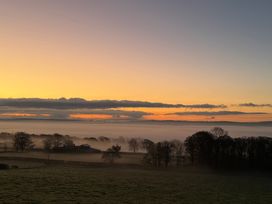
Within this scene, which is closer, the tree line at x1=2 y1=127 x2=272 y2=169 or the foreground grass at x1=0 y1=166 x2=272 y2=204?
the foreground grass at x1=0 y1=166 x2=272 y2=204

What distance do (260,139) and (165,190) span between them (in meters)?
39.9

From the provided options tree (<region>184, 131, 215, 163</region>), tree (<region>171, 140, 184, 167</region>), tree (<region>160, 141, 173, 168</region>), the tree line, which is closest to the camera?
the tree line

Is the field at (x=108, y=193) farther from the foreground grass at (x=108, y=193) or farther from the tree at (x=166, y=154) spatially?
the tree at (x=166, y=154)

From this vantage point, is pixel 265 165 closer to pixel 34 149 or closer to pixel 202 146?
pixel 202 146

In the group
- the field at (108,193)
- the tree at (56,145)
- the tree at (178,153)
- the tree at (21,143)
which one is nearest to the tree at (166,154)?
the tree at (178,153)

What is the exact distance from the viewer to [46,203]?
19.3 m

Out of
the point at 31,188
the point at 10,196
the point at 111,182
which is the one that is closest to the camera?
the point at 10,196

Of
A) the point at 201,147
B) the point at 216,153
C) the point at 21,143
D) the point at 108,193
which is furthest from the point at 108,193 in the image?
the point at 21,143

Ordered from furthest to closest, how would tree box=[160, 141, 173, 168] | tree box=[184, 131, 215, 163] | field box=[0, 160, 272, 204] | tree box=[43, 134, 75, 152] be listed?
tree box=[43, 134, 75, 152] → tree box=[160, 141, 173, 168] → tree box=[184, 131, 215, 163] → field box=[0, 160, 272, 204]

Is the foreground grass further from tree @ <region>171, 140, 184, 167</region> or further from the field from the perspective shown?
tree @ <region>171, 140, 184, 167</region>

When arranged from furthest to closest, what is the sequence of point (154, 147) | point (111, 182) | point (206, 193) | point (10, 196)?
1. point (154, 147)
2. point (111, 182)
3. point (206, 193)
4. point (10, 196)

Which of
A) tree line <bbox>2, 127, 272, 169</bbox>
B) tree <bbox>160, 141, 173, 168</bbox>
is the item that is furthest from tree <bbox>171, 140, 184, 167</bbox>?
tree <bbox>160, 141, 173, 168</bbox>

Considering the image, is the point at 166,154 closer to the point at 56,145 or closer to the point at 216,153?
the point at 216,153

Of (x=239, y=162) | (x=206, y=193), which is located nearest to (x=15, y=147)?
(x=239, y=162)
